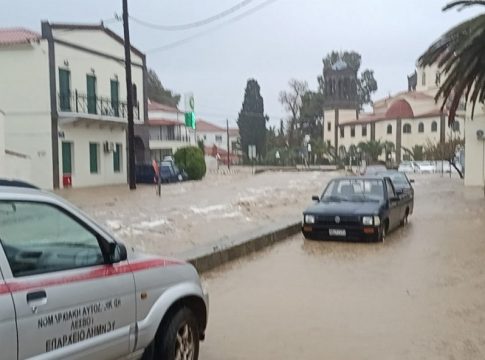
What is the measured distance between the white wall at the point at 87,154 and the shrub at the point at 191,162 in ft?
21.3

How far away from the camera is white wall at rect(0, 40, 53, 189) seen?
1310 inches

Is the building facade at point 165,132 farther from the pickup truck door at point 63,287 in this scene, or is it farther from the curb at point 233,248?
the pickup truck door at point 63,287

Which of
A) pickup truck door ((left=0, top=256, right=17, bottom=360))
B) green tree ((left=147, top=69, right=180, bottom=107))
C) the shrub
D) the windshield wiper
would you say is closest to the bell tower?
green tree ((left=147, top=69, right=180, bottom=107))

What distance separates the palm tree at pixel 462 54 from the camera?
21.8 m

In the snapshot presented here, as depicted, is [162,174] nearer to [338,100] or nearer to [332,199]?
[332,199]

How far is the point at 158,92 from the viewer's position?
10406 cm

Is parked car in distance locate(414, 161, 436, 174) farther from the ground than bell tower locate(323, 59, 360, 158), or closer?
closer

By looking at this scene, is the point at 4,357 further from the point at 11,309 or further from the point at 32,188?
the point at 32,188

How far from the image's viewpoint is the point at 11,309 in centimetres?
346

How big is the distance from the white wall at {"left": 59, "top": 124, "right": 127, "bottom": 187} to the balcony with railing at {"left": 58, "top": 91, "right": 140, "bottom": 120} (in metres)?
0.92

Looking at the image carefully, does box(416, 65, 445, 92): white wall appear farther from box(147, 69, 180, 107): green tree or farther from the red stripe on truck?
the red stripe on truck

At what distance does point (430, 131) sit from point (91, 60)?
6366 cm

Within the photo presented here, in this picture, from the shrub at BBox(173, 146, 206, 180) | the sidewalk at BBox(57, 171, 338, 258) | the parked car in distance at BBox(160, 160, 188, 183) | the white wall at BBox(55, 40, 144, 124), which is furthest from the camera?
the shrub at BBox(173, 146, 206, 180)

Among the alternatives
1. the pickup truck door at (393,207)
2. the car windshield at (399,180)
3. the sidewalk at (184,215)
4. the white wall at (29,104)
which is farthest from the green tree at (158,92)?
the pickup truck door at (393,207)
